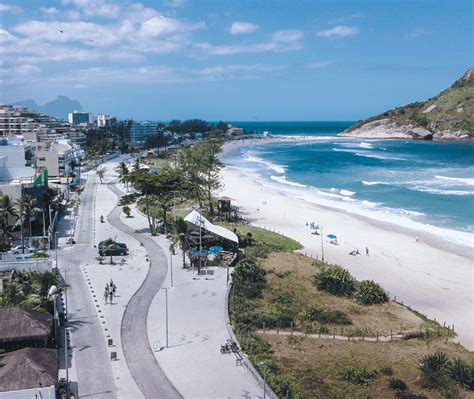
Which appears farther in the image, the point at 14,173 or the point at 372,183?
the point at 372,183

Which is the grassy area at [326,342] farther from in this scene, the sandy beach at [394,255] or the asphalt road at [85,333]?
the asphalt road at [85,333]

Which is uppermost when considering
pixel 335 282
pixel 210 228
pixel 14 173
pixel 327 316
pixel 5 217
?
pixel 14 173

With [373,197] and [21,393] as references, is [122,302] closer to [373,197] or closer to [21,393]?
[21,393]

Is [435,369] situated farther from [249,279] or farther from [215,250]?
[215,250]

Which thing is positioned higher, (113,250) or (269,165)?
(269,165)

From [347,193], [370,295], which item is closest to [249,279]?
[370,295]
